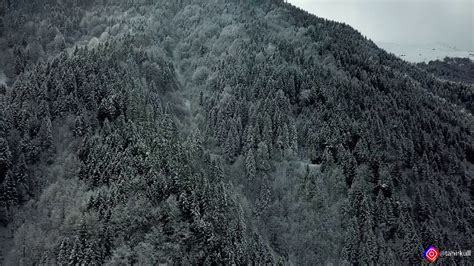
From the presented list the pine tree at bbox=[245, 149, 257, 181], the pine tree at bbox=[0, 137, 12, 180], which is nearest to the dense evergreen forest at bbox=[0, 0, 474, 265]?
the pine tree at bbox=[245, 149, 257, 181]

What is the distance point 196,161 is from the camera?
10612 centimetres

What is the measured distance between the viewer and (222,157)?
118750 mm

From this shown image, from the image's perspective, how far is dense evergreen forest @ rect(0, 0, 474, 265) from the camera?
282 feet

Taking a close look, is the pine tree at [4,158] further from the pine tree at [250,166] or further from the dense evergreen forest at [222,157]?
the pine tree at [250,166]

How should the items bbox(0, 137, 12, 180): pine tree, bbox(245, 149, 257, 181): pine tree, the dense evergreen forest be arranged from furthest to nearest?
bbox(245, 149, 257, 181): pine tree < bbox(0, 137, 12, 180): pine tree < the dense evergreen forest

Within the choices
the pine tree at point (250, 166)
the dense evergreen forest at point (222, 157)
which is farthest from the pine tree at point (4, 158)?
the pine tree at point (250, 166)

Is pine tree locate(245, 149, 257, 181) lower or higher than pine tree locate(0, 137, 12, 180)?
higher

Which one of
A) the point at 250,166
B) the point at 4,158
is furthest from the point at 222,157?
the point at 4,158

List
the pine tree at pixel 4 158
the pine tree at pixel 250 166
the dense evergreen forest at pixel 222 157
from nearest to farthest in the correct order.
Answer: the dense evergreen forest at pixel 222 157, the pine tree at pixel 4 158, the pine tree at pixel 250 166

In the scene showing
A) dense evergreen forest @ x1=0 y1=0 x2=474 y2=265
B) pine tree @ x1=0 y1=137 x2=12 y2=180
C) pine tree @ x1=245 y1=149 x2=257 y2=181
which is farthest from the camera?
pine tree @ x1=245 y1=149 x2=257 y2=181

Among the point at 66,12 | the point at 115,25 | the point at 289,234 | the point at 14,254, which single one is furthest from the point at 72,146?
the point at 66,12

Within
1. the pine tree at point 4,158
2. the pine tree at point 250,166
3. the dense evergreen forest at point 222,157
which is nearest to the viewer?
the dense evergreen forest at point 222,157

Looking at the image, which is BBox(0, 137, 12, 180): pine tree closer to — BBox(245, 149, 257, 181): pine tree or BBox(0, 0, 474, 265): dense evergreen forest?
BBox(0, 0, 474, 265): dense evergreen forest

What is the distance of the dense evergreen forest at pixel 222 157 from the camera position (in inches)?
3383
